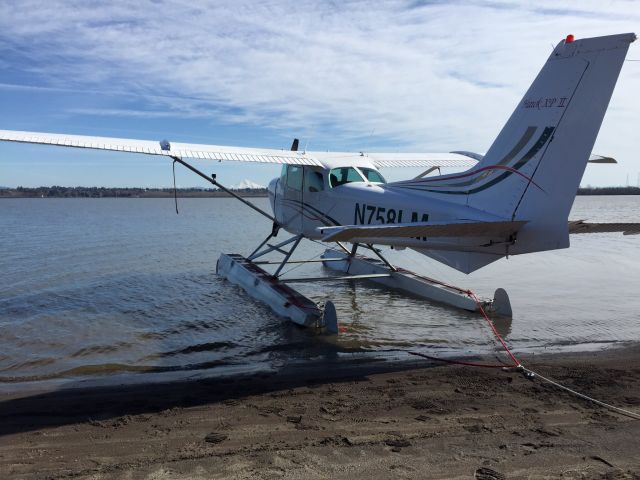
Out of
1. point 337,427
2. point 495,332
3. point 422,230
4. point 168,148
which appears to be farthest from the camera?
point 168,148

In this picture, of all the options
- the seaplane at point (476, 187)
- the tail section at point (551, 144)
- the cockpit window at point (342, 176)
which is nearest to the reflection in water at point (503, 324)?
the seaplane at point (476, 187)

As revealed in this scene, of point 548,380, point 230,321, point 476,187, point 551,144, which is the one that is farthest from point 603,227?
point 230,321

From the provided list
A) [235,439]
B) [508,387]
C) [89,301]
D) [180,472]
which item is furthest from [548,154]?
[89,301]

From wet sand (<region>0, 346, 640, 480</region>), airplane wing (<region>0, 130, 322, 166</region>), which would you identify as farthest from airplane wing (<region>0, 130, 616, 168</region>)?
wet sand (<region>0, 346, 640, 480</region>)

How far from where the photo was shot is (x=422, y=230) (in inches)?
216

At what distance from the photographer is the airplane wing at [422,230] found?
511 cm

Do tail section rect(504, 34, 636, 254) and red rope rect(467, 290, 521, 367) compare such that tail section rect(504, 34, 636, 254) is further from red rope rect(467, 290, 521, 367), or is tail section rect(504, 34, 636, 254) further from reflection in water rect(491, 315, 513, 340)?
reflection in water rect(491, 315, 513, 340)

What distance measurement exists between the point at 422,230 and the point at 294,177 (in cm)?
487

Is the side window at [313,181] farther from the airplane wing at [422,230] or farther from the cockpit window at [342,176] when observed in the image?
the airplane wing at [422,230]

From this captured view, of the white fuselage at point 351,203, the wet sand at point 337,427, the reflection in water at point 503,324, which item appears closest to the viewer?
the wet sand at point 337,427

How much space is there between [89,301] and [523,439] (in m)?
8.42

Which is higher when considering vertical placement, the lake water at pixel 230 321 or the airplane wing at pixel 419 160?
the airplane wing at pixel 419 160

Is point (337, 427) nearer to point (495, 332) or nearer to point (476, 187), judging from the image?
point (476, 187)

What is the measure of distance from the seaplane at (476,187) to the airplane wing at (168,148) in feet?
0.07
